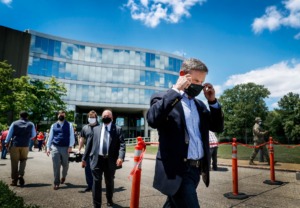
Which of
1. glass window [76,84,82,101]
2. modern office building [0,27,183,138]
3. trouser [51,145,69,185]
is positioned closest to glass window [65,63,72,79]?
modern office building [0,27,183,138]

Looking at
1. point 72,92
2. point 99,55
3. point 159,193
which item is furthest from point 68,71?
point 159,193

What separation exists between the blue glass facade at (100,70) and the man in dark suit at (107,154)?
141ft

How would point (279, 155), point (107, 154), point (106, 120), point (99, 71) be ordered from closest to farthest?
point (107, 154) → point (106, 120) → point (279, 155) → point (99, 71)

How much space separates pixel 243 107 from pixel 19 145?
61.1m

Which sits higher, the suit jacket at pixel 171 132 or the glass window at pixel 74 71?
the glass window at pixel 74 71

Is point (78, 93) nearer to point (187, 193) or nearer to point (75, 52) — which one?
point (75, 52)

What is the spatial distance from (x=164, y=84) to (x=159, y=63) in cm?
428

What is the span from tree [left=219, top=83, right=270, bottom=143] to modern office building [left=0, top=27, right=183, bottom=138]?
848 inches

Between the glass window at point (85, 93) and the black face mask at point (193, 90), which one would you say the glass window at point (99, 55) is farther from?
the black face mask at point (193, 90)

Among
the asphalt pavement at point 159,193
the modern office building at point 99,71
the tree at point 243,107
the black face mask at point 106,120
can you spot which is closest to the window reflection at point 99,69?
the modern office building at point 99,71

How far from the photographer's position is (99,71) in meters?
48.2

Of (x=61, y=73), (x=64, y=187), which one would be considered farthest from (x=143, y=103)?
(x=64, y=187)

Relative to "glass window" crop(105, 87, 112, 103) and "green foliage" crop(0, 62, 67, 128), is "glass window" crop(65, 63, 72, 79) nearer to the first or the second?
"glass window" crop(105, 87, 112, 103)

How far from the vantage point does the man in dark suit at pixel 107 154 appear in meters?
4.59
